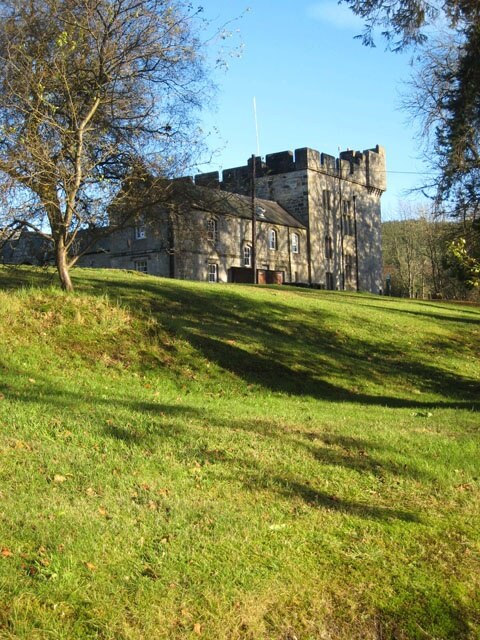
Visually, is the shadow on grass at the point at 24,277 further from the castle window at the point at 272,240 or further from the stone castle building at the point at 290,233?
the castle window at the point at 272,240

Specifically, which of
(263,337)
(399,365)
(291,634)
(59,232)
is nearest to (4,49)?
(59,232)

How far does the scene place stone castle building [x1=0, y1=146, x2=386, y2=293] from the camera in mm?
48250

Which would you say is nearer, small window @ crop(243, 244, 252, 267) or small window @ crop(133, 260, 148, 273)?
small window @ crop(133, 260, 148, 273)

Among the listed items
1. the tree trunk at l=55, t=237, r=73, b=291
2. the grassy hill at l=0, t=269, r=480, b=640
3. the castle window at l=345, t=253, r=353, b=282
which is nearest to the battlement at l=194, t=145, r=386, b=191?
the castle window at l=345, t=253, r=353, b=282

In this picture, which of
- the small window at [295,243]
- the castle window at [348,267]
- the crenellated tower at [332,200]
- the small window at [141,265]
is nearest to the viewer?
the small window at [141,265]

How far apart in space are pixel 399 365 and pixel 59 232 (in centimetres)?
915

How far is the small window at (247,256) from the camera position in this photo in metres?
52.5

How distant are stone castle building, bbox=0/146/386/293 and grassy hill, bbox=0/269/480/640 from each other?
98.2 feet

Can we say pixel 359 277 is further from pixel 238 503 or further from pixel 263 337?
pixel 238 503

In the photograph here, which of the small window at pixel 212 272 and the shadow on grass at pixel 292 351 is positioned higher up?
the small window at pixel 212 272

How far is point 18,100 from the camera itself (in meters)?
14.0

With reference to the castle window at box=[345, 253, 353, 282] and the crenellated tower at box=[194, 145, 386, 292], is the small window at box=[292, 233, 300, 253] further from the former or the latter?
the castle window at box=[345, 253, 353, 282]

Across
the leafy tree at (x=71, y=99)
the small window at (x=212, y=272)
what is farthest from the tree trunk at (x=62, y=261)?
the small window at (x=212, y=272)

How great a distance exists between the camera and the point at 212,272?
49500mm
